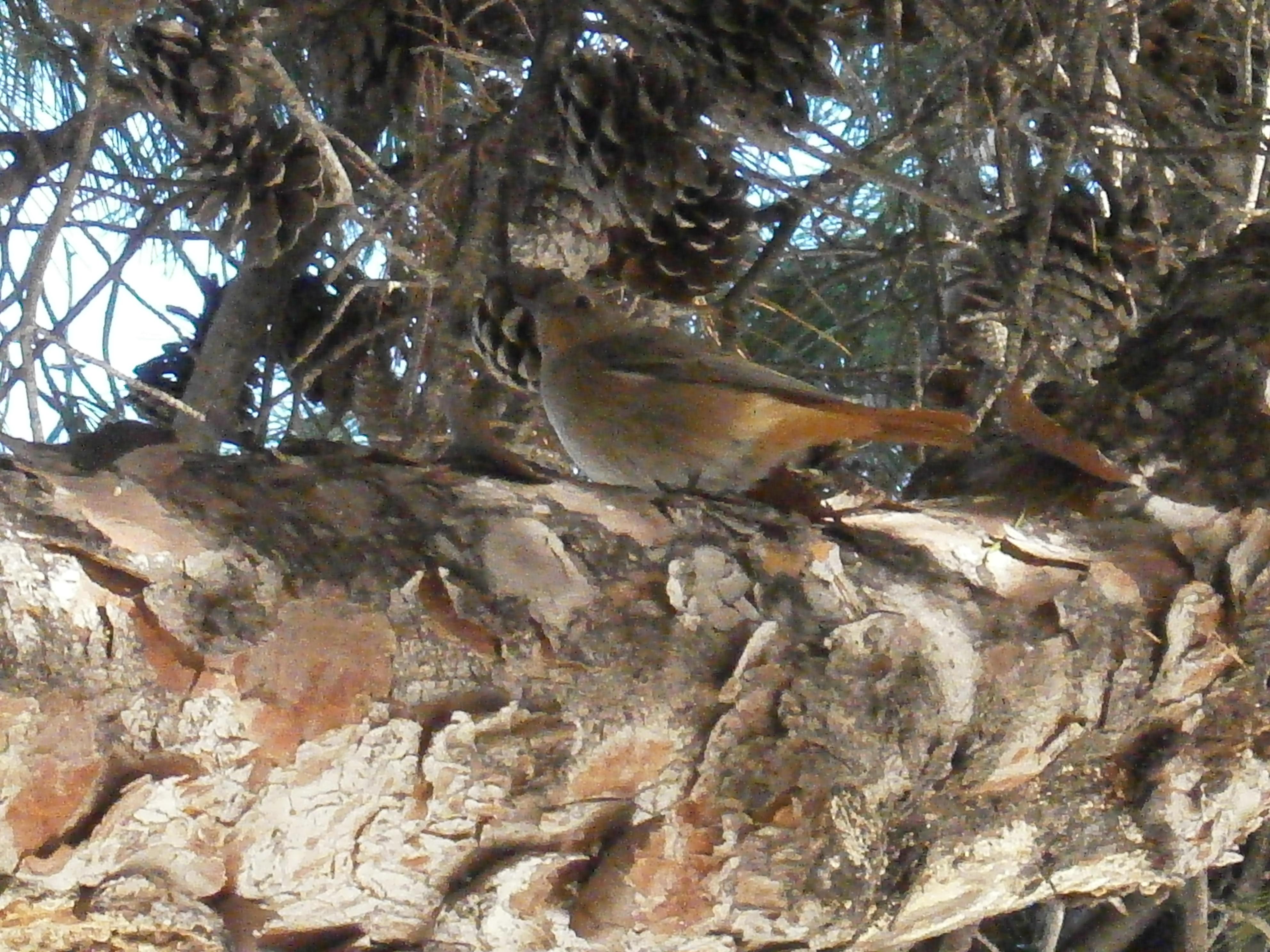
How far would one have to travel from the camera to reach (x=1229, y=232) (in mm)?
1701

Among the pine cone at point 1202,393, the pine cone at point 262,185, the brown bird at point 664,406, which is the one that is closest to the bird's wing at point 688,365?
the brown bird at point 664,406

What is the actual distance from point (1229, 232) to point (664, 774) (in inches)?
50.0

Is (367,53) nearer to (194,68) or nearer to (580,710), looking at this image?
(194,68)

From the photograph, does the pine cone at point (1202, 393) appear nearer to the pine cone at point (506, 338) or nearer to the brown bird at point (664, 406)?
→ the brown bird at point (664, 406)

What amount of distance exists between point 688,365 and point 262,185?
21.4 inches

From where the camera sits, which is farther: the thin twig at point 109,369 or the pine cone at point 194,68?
the pine cone at point 194,68

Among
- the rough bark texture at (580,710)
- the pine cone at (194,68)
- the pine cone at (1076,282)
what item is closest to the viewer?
the rough bark texture at (580,710)

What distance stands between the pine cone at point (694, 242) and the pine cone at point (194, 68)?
436mm

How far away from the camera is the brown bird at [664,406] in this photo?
142cm

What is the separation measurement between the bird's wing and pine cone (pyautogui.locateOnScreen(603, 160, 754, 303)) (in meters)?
0.09

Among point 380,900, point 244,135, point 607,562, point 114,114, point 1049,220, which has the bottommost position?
point 380,900

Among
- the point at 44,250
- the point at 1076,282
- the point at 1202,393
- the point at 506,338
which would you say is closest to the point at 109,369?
the point at 44,250

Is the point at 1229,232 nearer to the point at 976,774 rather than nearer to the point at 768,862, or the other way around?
the point at 976,774

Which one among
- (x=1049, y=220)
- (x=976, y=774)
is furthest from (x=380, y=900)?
(x=1049, y=220)
